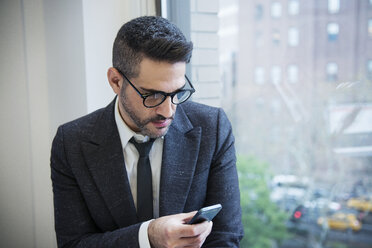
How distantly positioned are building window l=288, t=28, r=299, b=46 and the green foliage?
1.95ft

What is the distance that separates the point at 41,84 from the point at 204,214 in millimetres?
1540

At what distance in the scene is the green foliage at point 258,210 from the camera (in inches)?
75.2

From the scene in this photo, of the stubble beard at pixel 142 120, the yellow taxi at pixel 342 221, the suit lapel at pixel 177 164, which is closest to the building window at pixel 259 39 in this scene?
the suit lapel at pixel 177 164

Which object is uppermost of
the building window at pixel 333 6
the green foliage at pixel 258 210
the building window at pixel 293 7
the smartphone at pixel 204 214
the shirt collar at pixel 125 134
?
the building window at pixel 293 7

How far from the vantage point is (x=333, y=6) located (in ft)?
4.94

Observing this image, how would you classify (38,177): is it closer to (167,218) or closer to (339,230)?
(167,218)

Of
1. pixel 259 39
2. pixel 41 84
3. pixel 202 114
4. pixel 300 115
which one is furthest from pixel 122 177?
pixel 41 84

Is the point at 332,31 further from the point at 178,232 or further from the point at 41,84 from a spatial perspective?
the point at 41,84

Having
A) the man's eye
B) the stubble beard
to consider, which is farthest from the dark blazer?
the man's eye

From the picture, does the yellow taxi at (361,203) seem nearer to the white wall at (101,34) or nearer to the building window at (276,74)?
the building window at (276,74)

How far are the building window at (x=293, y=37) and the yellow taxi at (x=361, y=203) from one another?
0.71 metres

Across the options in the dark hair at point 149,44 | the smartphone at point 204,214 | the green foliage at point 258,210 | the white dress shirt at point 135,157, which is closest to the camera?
the smartphone at point 204,214

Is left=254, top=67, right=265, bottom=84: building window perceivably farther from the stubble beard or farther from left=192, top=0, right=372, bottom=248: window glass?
the stubble beard

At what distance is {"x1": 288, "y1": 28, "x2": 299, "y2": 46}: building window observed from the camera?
1699 millimetres
